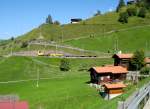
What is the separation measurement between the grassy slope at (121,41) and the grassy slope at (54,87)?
29.9m

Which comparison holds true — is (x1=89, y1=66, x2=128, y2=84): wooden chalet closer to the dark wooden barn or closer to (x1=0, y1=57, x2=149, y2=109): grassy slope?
(x1=0, y1=57, x2=149, y2=109): grassy slope

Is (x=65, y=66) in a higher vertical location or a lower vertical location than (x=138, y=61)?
lower

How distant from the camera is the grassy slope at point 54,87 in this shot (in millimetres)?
60062

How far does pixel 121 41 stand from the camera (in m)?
173

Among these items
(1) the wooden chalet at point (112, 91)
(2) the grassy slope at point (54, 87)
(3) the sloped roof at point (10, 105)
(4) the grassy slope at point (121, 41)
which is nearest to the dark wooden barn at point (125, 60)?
(2) the grassy slope at point (54, 87)

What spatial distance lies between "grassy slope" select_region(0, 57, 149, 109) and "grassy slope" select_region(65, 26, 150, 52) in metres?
29.9

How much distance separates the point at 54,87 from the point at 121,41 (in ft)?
304

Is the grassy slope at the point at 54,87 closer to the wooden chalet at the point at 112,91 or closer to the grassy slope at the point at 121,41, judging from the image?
the wooden chalet at the point at 112,91

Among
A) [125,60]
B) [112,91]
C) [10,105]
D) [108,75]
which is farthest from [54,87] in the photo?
[10,105]

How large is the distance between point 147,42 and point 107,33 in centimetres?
2315

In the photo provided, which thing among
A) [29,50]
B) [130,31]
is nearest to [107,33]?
[130,31]

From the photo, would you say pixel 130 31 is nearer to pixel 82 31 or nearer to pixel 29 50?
pixel 82 31

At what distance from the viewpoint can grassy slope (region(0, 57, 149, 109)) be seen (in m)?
60.1

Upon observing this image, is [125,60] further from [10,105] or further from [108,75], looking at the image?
[10,105]
